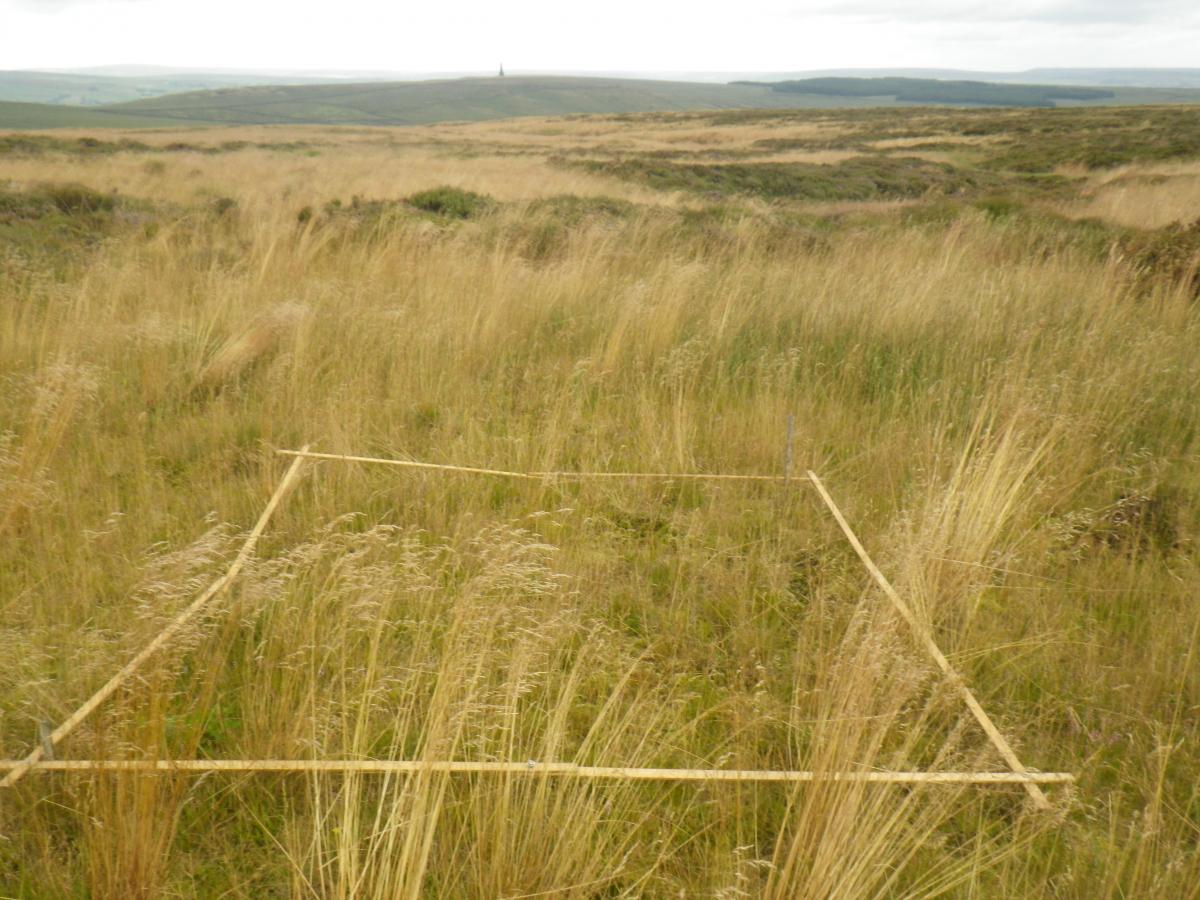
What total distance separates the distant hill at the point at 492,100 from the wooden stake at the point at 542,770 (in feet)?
249

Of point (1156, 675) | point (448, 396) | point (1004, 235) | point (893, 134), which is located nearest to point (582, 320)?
point (448, 396)

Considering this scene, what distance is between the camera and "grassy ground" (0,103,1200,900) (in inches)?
79.0

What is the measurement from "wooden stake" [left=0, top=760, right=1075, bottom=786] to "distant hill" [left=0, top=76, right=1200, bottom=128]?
7587 centimetres

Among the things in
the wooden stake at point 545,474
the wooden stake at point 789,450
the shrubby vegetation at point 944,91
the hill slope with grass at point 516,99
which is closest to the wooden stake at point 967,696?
the wooden stake at point 789,450

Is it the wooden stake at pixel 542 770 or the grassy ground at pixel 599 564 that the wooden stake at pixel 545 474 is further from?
the wooden stake at pixel 542 770

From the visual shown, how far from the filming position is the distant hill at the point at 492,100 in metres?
89.1

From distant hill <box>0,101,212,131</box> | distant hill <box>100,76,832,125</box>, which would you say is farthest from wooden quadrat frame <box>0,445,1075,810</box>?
distant hill <box>100,76,832,125</box>

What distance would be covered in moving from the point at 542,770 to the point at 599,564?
4.32 feet

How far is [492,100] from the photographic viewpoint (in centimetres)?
12625

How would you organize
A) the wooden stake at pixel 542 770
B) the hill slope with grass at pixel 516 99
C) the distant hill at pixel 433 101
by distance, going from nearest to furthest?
the wooden stake at pixel 542 770, the distant hill at pixel 433 101, the hill slope with grass at pixel 516 99

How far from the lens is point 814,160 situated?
25266 mm

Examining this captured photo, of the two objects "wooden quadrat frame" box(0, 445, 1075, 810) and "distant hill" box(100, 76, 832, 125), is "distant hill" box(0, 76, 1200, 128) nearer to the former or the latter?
"distant hill" box(100, 76, 832, 125)

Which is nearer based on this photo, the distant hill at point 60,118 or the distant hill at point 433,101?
the distant hill at point 60,118

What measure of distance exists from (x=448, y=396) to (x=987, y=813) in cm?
349
